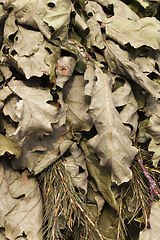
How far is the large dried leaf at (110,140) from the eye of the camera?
29.7 inches

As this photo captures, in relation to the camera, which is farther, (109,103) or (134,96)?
(134,96)

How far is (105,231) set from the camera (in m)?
0.83

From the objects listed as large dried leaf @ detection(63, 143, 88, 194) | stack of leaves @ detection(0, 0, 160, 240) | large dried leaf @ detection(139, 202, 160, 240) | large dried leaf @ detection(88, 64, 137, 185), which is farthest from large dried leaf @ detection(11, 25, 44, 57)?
large dried leaf @ detection(139, 202, 160, 240)

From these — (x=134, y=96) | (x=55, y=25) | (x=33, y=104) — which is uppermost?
(x=55, y=25)

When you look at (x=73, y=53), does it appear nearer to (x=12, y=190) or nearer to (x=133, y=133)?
(x=133, y=133)

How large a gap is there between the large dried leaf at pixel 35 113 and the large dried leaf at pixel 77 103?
88 mm

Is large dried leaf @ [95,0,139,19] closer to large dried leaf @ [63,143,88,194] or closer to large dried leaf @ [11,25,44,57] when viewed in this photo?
large dried leaf @ [11,25,44,57]

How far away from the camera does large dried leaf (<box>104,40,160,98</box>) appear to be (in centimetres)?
81

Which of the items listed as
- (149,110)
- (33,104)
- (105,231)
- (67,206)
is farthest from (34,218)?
(149,110)

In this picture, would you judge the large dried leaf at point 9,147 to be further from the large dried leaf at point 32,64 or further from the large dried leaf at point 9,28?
the large dried leaf at point 9,28

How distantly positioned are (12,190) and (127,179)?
15.2 inches

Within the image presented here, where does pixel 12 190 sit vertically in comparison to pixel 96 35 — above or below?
below

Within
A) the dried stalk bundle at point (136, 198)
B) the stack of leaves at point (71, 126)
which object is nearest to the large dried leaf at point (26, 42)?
the stack of leaves at point (71, 126)

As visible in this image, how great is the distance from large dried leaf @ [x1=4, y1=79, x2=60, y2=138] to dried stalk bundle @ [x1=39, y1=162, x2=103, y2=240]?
0.15 m
